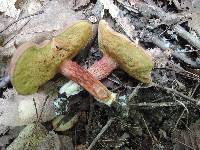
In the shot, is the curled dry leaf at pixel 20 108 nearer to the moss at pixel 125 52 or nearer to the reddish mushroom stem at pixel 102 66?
the reddish mushroom stem at pixel 102 66

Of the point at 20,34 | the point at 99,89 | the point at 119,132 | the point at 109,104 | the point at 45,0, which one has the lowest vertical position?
the point at 119,132

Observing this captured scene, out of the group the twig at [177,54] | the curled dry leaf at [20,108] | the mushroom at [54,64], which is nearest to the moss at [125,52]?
the mushroom at [54,64]

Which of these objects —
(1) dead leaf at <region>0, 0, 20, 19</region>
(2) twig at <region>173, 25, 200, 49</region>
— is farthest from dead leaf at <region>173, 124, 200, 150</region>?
(1) dead leaf at <region>0, 0, 20, 19</region>

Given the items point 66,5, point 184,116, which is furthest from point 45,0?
point 184,116

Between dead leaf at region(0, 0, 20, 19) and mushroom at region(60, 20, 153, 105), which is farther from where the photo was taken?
dead leaf at region(0, 0, 20, 19)

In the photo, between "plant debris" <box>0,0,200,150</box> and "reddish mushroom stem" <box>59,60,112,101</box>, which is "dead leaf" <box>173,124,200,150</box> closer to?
"plant debris" <box>0,0,200,150</box>

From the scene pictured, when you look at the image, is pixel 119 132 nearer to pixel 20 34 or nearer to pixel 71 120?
pixel 71 120
